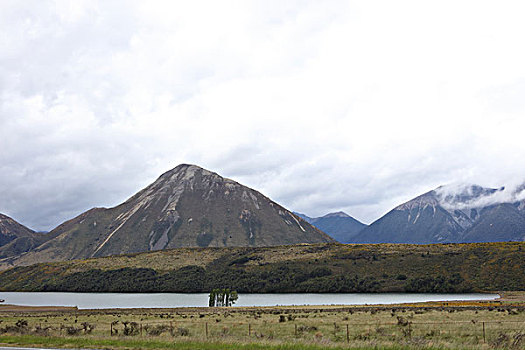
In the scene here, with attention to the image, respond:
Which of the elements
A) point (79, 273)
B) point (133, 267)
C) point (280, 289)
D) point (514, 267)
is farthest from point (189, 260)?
point (514, 267)

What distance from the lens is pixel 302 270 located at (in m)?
145

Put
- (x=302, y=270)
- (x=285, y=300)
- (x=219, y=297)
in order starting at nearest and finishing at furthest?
(x=219, y=297) < (x=285, y=300) < (x=302, y=270)

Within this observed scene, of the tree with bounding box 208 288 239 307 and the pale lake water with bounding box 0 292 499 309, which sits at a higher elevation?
the tree with bounding box 208 288 239 307

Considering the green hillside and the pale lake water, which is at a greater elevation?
the green hillside

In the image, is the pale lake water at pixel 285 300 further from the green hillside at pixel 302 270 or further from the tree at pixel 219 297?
the green hillside at pixel 302 270

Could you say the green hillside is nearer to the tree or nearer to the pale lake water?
the pale lake water

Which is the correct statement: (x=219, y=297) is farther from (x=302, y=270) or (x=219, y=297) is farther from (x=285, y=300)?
(x=302, y=270)

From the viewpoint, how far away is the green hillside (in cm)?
12144

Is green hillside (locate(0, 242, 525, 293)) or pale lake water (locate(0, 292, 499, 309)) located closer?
pale lake water (locate(0, 292, 499, 309))

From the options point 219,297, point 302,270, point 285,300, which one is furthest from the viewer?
point 302,270

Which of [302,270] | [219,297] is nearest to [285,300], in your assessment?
[219,297]

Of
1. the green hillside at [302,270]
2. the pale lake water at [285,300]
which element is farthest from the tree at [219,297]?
the green hillside at [302,270]

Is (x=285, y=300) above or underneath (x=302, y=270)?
underneath

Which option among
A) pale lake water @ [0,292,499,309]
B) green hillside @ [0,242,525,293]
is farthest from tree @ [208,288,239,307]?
green hillside @ [0,242,525,293]
